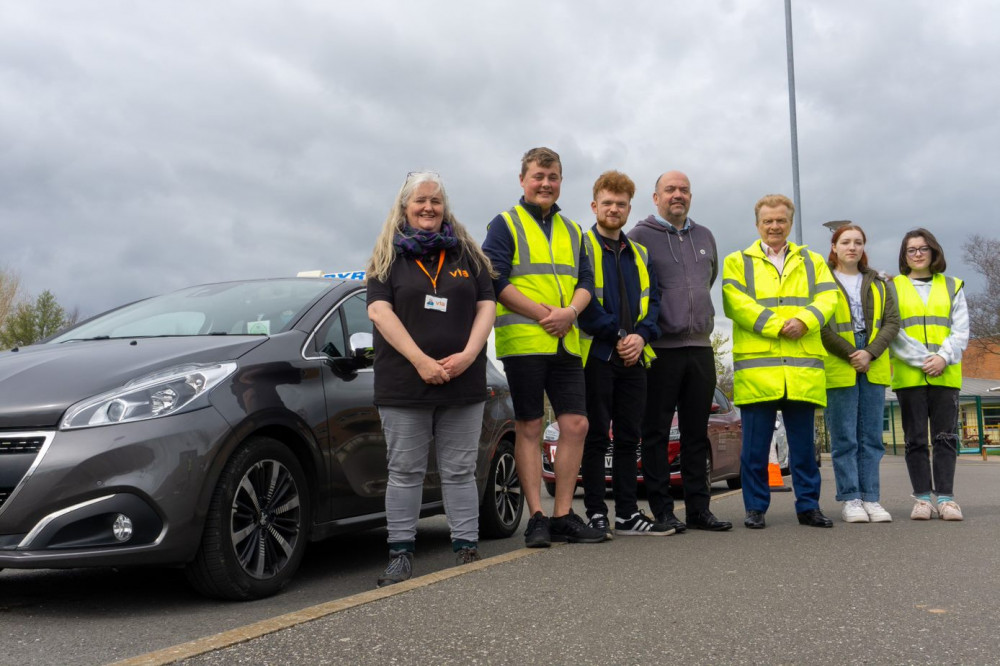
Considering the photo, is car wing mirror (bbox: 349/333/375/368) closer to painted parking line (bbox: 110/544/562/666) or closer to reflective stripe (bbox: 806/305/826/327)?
painted parking line (bbox: 110/544/562/666)

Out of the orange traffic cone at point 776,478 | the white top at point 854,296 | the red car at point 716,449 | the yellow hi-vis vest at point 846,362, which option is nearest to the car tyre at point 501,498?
the yellow hi-vis vest at point 846,362

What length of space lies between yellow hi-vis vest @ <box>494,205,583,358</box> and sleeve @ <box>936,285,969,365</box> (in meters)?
3.22

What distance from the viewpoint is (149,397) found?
13.0 ft

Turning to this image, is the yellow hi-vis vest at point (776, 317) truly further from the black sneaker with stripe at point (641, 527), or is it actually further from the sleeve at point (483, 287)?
the sleeve at point (483, 287)

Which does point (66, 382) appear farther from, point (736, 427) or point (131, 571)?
point (736, 427)

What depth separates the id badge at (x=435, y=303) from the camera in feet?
15.0

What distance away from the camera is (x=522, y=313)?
524 cm

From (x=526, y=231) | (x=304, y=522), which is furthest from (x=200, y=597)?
(x=526, y=231)

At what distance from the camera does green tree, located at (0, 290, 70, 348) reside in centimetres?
4559

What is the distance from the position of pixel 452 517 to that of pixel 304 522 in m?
0.70

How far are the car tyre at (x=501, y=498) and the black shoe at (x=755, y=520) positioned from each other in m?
→ 1.51

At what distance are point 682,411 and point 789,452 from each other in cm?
75

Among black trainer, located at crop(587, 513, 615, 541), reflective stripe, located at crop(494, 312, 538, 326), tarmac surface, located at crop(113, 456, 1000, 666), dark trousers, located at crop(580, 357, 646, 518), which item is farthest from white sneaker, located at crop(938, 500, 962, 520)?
reflective stripe, located at crop(494, 312, 538, 326)

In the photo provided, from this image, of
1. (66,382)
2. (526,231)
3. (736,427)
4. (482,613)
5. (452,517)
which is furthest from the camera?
(736,427)
